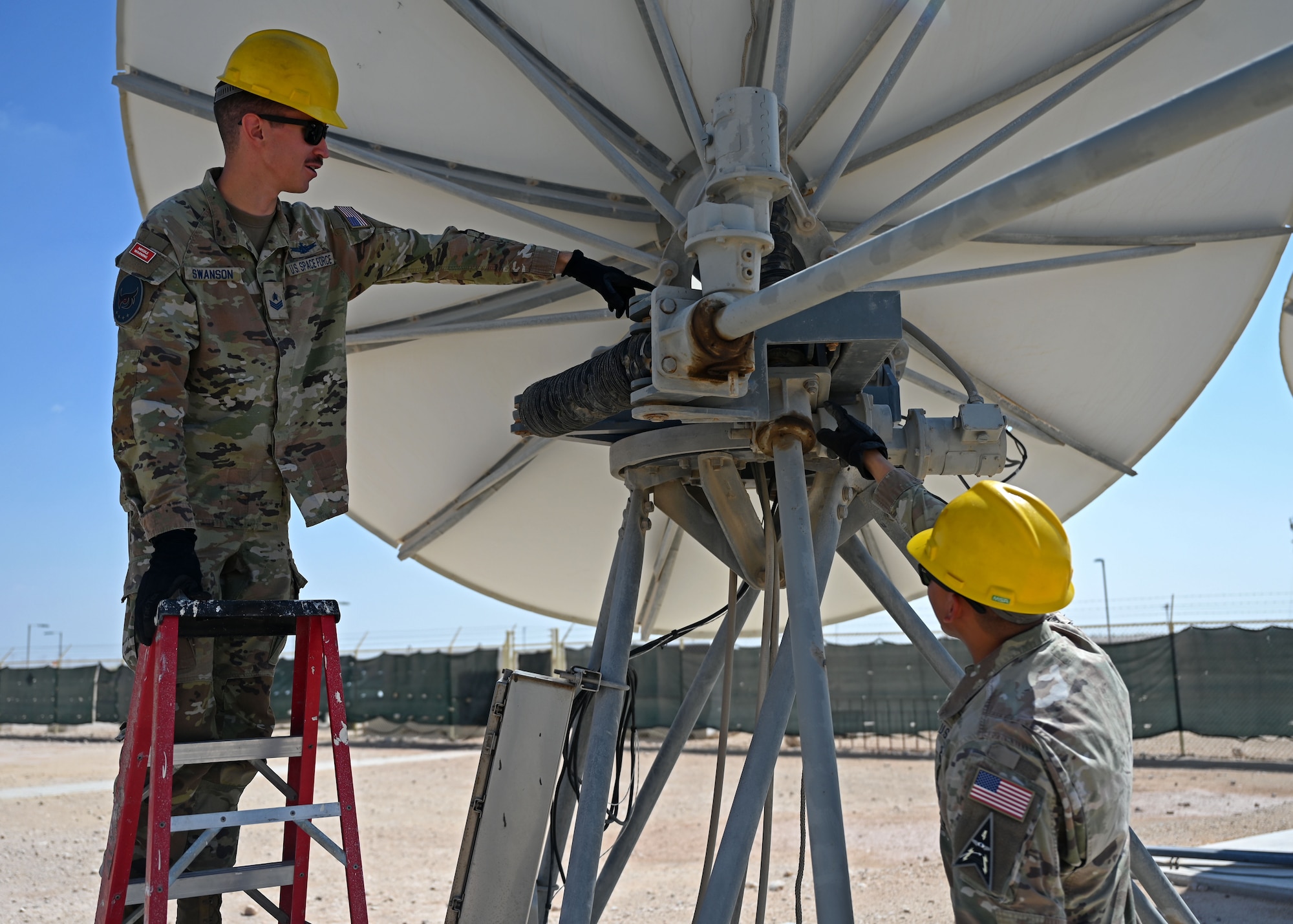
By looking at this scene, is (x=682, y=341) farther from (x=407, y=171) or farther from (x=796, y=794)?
(x=796, y=794)

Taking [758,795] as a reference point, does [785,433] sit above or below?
above

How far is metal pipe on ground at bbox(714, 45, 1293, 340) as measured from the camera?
1.53 meters

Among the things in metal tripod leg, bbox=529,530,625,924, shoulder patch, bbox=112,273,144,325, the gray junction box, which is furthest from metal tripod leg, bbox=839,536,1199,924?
shoulder patch, bbox=112,273,144,325

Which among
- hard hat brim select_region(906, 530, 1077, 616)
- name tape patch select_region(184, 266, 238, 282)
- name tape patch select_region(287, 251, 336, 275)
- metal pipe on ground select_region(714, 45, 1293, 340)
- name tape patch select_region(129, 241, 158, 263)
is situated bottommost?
hard hat brim select_region(906, 530, 1077, 616)

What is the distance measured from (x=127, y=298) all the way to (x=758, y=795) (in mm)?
2869

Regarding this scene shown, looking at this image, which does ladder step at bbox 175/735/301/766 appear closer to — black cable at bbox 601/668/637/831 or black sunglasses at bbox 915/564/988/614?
black cable at bbox 601/668/637/831

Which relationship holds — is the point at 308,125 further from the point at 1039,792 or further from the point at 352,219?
→ the point at 1039,792

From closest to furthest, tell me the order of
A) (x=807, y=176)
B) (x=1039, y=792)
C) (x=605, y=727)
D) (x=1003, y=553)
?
(x=1039, y=792)
(x=1003, y=553)
(x=605, y=727)
(x=807, y=176)

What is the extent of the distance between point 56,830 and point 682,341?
10956 mm

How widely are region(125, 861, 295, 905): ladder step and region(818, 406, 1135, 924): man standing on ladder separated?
191 cm

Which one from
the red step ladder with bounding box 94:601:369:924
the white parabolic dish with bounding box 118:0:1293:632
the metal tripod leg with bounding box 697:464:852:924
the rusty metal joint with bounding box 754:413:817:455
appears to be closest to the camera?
the red step ladder with bounding box 94:601:369:924

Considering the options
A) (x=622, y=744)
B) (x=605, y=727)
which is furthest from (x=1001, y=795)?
(x=622, y=744)

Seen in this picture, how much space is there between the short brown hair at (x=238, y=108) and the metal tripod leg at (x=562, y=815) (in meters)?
2.44

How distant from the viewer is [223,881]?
9.56 feet
